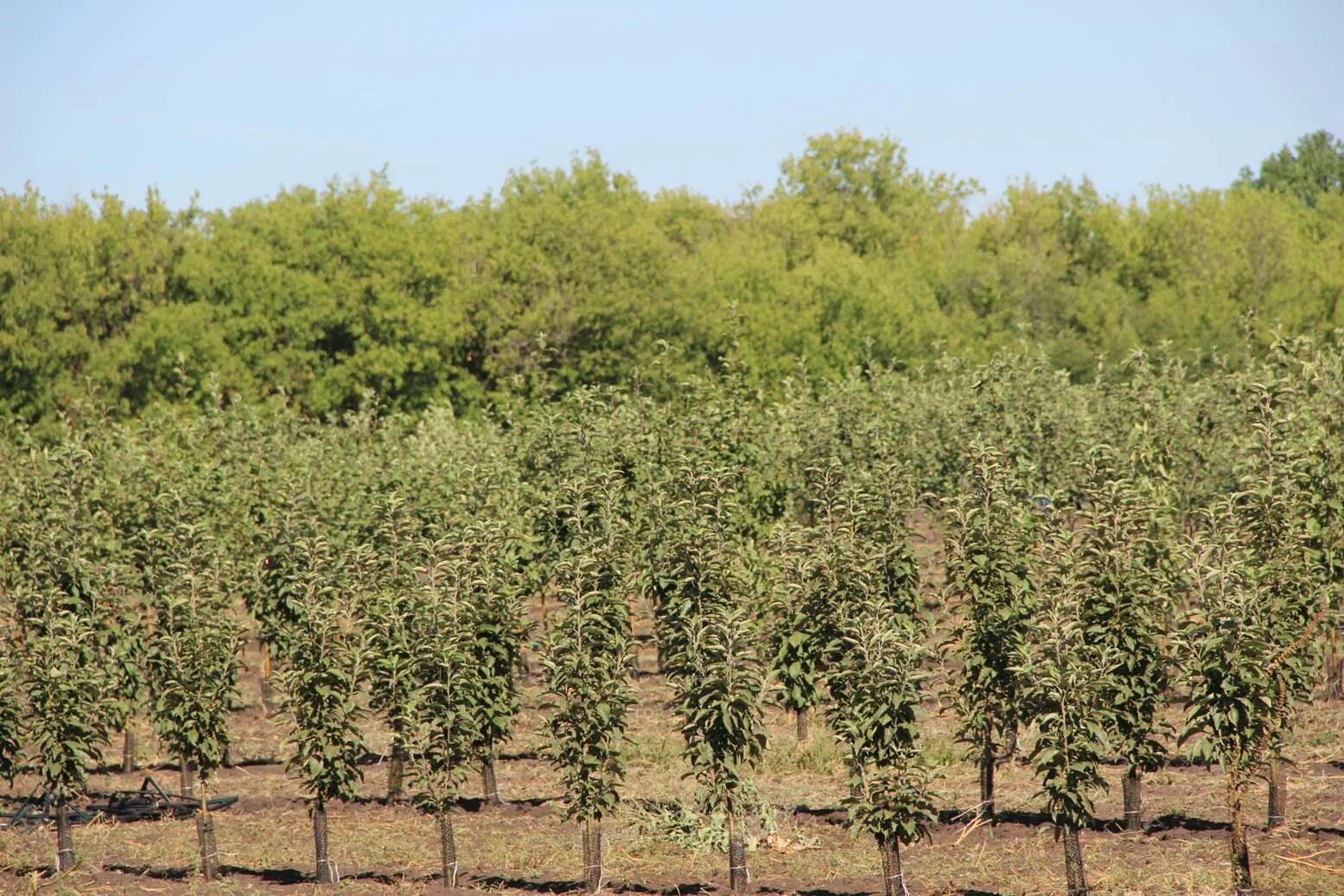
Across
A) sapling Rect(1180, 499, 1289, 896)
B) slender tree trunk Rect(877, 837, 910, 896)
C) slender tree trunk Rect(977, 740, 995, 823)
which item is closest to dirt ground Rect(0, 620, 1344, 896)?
slender tree trunk Rect(977, 740, 995, 823)

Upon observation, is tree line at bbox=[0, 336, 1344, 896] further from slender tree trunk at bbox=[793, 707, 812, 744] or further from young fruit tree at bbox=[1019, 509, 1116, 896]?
slender tree trunk at bbox=[793, 707, 812, 744]

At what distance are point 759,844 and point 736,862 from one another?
6.66ft

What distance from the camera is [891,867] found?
20.7m

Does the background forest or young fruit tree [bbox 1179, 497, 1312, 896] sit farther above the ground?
the background forest

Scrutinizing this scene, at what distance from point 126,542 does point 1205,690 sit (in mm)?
21565

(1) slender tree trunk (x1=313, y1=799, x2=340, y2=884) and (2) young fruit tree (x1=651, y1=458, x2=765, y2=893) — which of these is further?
(1) slender tree trunk (x1=313, y1=799, x2=340, y2=884)

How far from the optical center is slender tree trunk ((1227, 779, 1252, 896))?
64.7ft

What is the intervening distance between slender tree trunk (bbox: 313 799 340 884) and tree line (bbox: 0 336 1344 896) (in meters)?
0.04

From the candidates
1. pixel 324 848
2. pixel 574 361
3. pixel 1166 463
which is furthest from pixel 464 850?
pixel 574 361

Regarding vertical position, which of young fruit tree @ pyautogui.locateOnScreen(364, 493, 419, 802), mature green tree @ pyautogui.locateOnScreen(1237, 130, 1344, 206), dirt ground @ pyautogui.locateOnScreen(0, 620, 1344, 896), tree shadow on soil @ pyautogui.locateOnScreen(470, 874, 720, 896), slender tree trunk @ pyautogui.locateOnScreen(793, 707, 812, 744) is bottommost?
tree shadow on soil @ pyautogui.locateOnScreen(470, 874, 720, 896)

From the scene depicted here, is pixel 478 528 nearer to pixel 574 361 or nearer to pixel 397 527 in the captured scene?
pixel 397 527

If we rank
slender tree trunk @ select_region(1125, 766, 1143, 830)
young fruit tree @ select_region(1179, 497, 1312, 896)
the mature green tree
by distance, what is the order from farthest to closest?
1. the mature green tree
2. slender tree trunk @ select_region(1125, 766, 1143, 830)
3. young fruit tree @ select_region(1179, 497, 1312, 896)

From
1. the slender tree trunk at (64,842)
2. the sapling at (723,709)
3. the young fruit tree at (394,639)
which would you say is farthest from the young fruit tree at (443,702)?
the slender tree trunk at (64,842)

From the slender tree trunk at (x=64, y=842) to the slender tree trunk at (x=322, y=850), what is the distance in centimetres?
418
